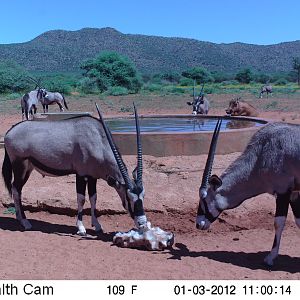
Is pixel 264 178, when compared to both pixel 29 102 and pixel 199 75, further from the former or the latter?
pixel 199 75

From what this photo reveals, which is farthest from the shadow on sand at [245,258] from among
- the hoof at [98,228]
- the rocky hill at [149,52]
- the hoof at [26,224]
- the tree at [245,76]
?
the rocky hill at [149,52]

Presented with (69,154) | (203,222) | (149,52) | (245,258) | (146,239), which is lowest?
(245,258)

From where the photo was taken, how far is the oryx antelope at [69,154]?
23.1 ft

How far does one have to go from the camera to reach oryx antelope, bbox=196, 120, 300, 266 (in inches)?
225

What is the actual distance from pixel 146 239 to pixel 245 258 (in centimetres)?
117

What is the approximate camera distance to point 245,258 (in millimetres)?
6129

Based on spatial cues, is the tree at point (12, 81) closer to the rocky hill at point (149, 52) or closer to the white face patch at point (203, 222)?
the rocky hill at point (149, 52)

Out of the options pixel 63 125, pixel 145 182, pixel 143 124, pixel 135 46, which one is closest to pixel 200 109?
A: pixel 143 124

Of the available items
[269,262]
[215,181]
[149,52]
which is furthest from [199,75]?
[269,262]

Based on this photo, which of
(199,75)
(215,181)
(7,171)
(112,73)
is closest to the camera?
(215,181)

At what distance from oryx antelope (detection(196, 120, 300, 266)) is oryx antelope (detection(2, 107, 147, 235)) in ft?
3.55

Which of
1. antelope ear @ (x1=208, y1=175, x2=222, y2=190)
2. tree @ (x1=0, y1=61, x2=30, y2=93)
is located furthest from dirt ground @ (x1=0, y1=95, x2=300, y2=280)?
tree @ (x1=0, y1=61, x2=30, y2=93)

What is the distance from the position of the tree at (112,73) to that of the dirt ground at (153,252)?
47.2 m

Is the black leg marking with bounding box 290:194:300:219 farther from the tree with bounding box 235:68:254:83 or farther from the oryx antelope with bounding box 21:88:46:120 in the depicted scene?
the tree with bounding box 235:68:254:83
